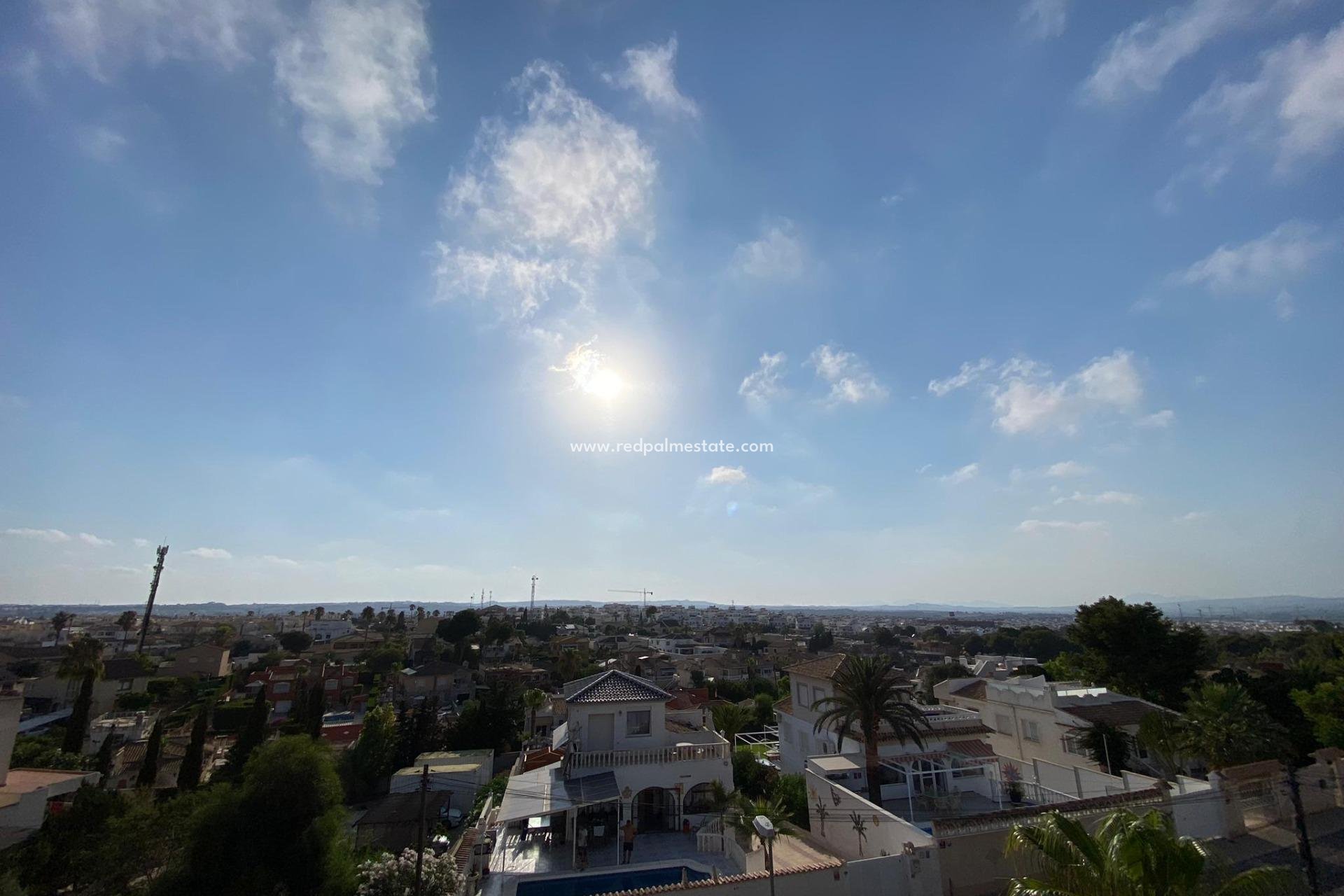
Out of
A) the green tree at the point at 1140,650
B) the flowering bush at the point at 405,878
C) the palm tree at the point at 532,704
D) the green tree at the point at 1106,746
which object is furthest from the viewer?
the palm tree at the point at 532,704

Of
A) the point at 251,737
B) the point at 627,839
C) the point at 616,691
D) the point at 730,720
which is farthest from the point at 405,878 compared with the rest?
the point at 251,737

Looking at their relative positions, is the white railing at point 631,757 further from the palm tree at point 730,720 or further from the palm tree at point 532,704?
the palm tree at point 532,704

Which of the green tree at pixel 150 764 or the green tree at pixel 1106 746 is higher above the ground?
the green tree at pixel 1106 746

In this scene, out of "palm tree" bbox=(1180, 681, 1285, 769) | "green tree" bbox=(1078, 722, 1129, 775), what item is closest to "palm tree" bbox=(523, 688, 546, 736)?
"green tree" bbox=(1078, 722, 1129, 775)

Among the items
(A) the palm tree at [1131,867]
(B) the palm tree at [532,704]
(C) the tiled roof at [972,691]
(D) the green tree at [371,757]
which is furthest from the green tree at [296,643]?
(A) the palm tree at [1131,867]

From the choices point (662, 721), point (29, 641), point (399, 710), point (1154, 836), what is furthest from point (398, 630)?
point (1154, 836)

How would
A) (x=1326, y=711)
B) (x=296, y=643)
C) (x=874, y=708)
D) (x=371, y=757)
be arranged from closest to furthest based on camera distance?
(x=874, y=708) → (x=1326, y=711) → (x=371, y=757) → (x=296, y=643)

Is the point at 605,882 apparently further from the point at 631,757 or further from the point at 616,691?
the point at 616,691

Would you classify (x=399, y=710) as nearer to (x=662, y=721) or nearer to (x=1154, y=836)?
(x=662, y=721)
